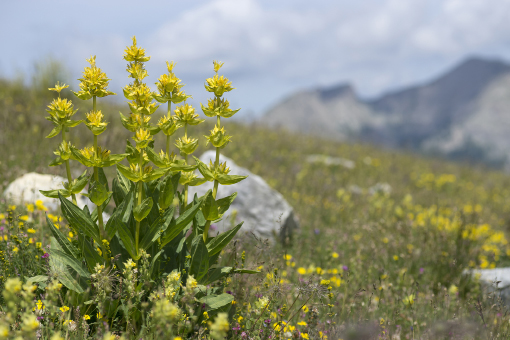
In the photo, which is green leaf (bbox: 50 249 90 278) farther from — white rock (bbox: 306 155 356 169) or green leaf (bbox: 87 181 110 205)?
white rock (bbox: 306 155 356 169)

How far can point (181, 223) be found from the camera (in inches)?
83.9

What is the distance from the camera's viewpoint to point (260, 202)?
521cm

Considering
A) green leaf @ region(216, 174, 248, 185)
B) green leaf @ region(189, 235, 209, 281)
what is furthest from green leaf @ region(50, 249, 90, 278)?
green leaf @ region(216, 174, 248, 185)

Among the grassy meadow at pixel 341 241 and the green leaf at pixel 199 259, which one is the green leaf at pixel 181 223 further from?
the grassy meadow at pixel 341 241

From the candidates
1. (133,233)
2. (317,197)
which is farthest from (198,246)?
(317,197)

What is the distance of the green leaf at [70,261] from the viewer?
2.17 meters

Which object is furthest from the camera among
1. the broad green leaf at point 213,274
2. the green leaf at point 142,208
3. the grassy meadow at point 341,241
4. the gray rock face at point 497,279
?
the gray rock face at point 497,279

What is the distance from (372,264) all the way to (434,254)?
1.29 meters

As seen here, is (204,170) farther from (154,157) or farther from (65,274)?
(65,274)

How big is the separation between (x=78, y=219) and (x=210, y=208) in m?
0.77

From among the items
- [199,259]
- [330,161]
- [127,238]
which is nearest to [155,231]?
[127,238]

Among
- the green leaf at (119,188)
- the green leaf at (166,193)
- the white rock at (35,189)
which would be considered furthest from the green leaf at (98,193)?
the white rock at (35,189)

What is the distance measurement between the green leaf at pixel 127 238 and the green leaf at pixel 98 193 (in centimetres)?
17

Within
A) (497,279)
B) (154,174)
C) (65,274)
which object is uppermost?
(154,174)
